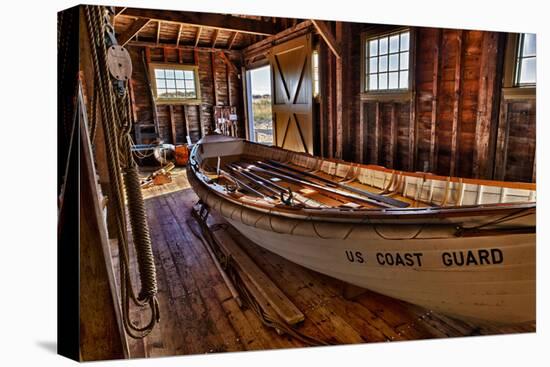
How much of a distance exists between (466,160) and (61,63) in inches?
127

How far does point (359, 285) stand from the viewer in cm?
217

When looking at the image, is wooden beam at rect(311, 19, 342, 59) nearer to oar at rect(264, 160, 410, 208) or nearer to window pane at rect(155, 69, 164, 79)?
oar at rect(264, 160, 410, 208)

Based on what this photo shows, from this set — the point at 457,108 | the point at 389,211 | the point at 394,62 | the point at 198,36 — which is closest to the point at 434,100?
the point at 457,108

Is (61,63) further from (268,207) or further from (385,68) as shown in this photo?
(385,68)

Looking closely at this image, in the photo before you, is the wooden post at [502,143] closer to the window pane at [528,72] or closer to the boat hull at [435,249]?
the window pane at [528,72]

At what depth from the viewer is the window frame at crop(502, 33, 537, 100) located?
100 inches

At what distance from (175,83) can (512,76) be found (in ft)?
22.5

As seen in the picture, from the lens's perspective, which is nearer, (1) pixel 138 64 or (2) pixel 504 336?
(2) pixel 504 336

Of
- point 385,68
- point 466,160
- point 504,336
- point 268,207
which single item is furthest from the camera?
point 385,68

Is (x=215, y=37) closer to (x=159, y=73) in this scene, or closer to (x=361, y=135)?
(x=159, y=73)

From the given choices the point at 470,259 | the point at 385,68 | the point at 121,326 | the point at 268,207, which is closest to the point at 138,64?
the point at 385,68

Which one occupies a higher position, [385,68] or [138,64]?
[138,64]

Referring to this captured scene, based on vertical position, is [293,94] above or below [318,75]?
below

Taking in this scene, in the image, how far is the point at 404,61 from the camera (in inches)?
139
